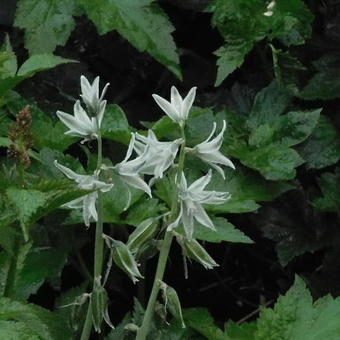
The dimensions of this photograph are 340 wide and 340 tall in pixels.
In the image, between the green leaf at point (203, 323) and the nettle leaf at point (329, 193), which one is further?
the nettle leaf at point (329, 193)

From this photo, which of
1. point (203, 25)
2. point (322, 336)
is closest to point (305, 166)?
point (203, 25)

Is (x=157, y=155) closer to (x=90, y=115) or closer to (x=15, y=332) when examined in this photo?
(x=90, y=115)

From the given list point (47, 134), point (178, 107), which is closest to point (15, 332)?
point (178, 107)

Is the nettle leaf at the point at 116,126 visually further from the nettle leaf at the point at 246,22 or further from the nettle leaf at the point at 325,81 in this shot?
the nettle leaf at the point at 325,81

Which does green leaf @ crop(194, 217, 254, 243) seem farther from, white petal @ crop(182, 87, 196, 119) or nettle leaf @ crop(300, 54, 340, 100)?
nettle leaf @ crop(300, 54, 340, 100)

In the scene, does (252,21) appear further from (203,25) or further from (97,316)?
(97,316)

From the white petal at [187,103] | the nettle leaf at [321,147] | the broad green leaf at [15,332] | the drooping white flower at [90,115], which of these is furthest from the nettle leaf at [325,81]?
the broad green leaf at [15,332]
